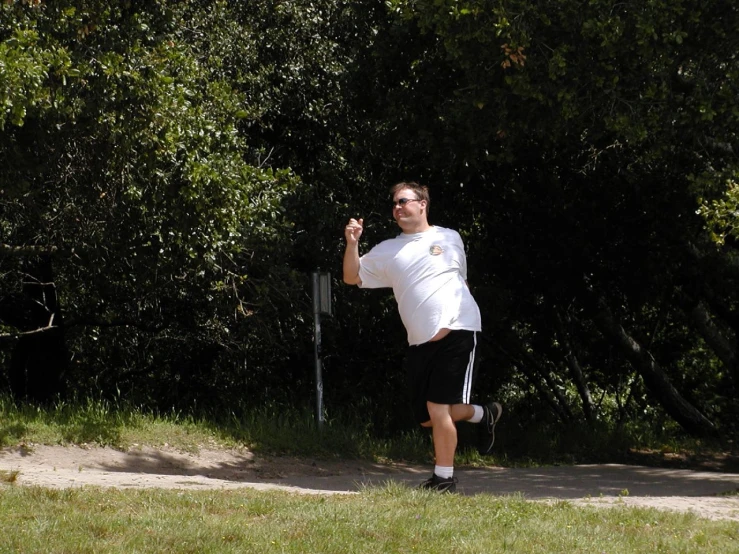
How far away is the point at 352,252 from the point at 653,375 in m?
9.45

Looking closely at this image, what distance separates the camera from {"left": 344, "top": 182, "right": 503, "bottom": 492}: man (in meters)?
6.50

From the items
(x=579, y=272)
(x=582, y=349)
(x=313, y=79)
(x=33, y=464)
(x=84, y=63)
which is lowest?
(x=33, y=464)

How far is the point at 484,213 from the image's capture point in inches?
534

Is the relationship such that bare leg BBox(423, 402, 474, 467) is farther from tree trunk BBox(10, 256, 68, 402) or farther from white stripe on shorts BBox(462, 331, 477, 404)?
tree trunk BBox(10, 256, 68, 402)

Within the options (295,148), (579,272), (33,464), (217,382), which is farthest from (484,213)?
(33,464)

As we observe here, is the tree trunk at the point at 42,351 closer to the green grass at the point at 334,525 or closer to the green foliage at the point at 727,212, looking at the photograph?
the green grass at the point at 334,525

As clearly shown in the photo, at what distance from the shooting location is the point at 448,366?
649cm

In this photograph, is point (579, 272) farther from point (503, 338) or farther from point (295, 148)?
point (295, 148)

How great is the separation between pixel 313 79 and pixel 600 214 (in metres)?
3.88

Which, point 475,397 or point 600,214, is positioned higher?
point 600,214

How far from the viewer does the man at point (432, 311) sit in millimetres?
6504

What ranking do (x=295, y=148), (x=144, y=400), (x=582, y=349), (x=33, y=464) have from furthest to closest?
(x=582, y=349) < (x=144, y=400) < (x=295, y=148) < (x=33, y=464)

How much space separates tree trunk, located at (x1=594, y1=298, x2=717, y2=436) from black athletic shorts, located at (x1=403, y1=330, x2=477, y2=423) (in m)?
7.82

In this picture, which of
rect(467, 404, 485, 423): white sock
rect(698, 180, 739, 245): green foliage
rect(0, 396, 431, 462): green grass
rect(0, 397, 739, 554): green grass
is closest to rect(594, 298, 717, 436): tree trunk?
rect(0, 396, 431, 462): green grass
